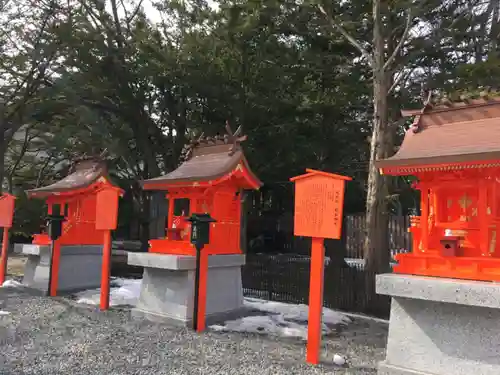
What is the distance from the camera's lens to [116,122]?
1777 cm

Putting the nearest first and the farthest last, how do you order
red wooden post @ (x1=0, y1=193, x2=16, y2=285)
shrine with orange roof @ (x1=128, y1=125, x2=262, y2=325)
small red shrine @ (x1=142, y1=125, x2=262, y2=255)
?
shrine with orange roof @ (x1=128, y1=125, x2=262, y2=325) < small red shrine @ (x1=142, y1=125, x2=262, y2=255) < red wooden post @ (x1=0, y1=193, x2=16, y2=285)

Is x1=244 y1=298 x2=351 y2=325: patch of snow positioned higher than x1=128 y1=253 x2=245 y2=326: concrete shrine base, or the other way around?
x1=128 y1=253 x2=245 y2=326: concrete shrine base

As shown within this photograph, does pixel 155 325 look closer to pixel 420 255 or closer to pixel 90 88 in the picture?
pixel 420 255

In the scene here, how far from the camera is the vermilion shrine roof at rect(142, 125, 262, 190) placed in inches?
368

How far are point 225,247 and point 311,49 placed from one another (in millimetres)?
7473

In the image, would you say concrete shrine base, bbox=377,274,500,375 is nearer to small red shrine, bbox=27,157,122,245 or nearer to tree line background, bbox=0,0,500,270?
tree line background, bbox=0,0,500,270

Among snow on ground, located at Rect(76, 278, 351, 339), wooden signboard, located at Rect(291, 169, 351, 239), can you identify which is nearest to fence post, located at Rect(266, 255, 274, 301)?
snow on ground, located at Rect(76, 278, 351, 339)

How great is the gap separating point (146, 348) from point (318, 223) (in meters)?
3.47

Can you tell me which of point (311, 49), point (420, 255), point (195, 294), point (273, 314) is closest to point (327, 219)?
point (420, 255)

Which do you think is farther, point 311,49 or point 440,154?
point 311,49

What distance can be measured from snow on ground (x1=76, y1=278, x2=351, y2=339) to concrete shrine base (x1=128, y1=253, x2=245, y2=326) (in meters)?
0.44

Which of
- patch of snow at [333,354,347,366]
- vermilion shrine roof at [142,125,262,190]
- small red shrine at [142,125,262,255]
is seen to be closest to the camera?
patch of snow at [333,354,347,366]

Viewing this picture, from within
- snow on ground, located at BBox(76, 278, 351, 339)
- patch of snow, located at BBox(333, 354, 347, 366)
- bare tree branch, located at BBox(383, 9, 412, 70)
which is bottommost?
snow on ground, located at BBox(76, 278, 351, 339)

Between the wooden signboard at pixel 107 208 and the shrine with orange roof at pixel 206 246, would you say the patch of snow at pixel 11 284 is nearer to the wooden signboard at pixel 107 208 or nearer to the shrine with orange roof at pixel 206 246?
the wooden signboard at pixel 107 208
